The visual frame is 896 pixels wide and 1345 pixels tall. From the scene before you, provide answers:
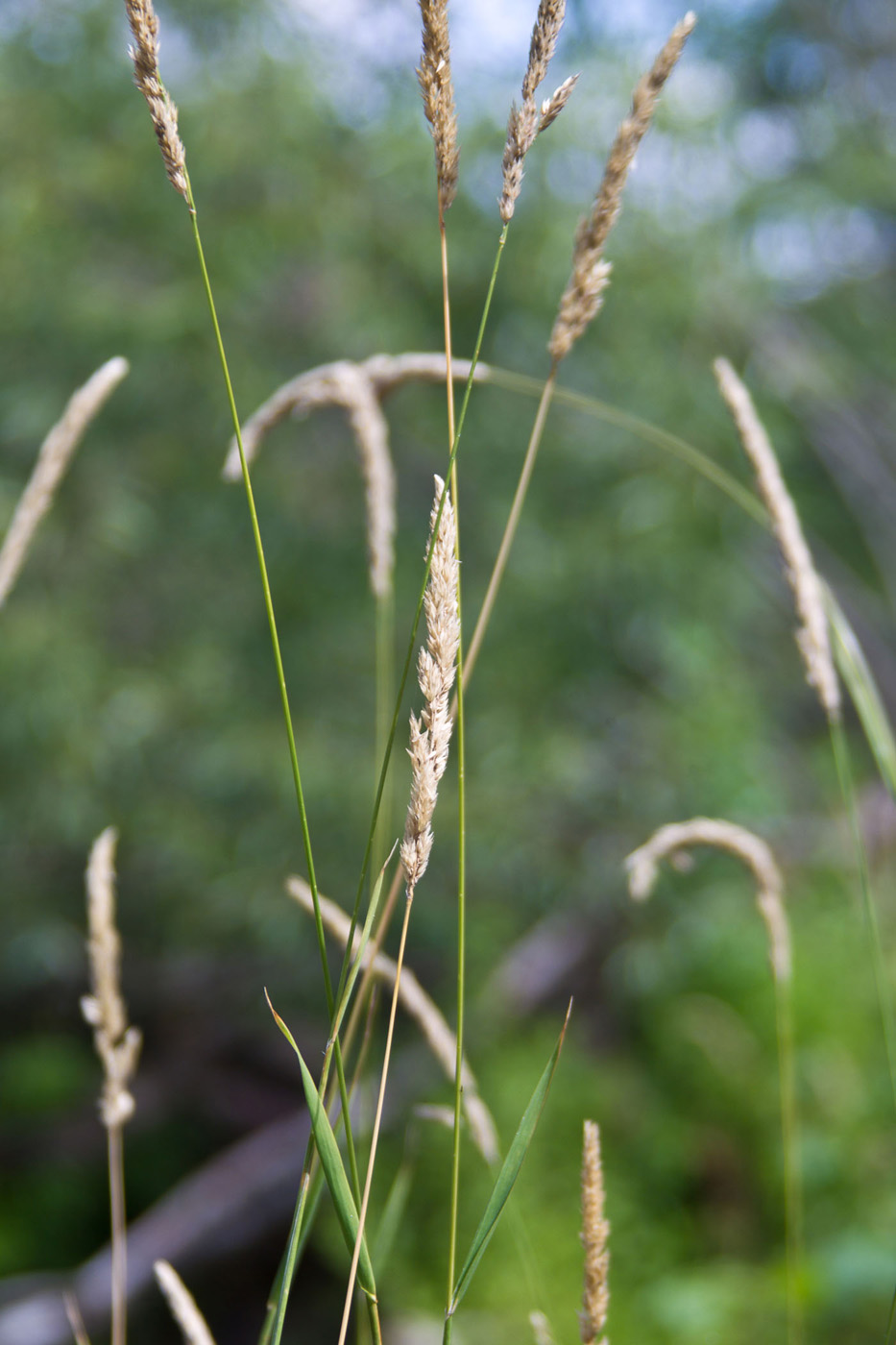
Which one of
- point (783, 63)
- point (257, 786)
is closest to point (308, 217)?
point (257, 786)

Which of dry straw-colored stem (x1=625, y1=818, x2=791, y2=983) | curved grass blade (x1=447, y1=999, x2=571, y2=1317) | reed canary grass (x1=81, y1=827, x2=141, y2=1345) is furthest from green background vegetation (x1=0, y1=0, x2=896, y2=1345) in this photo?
curved grass blade (x1=447, y1=999, x2=571, y2=1317)

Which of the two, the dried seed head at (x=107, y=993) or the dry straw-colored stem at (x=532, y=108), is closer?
the dry straw-colored stem at (x=532, y=108)

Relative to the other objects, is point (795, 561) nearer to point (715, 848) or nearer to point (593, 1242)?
point (715, 848)

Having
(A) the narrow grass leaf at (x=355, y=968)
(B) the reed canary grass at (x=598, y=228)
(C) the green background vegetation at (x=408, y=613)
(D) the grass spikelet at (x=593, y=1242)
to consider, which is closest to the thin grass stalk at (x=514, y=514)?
(B) the reed canary grass at (x=598, y=228)

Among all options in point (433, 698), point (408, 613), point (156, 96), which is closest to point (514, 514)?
point (433, 698)

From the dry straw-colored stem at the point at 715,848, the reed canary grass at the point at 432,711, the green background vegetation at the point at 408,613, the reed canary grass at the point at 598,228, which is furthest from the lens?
the green background vegetation at the point at 408,613

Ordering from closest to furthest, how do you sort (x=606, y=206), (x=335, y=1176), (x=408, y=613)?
(x=335, y=1176) < (x=606, y=206) < (x=408, y=613)

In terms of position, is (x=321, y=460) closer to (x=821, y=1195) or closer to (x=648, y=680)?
(x=648, y=680)

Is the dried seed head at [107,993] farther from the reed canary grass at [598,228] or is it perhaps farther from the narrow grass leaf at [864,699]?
the narrow grass leaf at [864,699]
